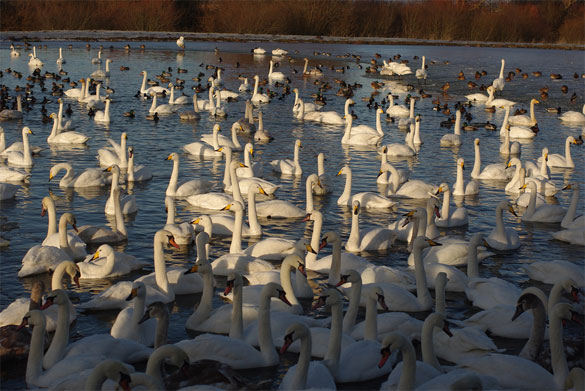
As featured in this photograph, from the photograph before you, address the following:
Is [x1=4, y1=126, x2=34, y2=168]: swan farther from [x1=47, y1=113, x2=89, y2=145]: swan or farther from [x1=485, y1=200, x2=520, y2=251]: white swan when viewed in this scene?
[x1=485, y1=200, x2=520, y2=251]: white swan

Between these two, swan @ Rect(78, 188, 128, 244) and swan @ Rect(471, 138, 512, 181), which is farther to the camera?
swan @ Rect(471, 138, 512, 181)

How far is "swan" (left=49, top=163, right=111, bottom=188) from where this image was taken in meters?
16.6

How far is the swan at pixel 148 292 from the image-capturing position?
392 inches

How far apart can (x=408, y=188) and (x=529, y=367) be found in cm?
908

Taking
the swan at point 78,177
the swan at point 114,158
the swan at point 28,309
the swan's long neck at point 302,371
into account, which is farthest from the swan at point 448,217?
the swan at point 114,158

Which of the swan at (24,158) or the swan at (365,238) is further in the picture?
the swan at (24,158)

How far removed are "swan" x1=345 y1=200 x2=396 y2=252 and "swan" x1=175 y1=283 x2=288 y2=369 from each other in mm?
4363

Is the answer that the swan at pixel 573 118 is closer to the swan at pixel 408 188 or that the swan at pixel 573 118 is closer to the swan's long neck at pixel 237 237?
the swan at pixel 408 188

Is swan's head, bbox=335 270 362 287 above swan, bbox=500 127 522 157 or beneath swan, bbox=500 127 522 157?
above

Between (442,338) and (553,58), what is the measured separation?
52.7 m

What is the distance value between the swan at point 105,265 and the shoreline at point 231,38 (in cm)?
5155

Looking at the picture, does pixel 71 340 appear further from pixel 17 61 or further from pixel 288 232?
pixel 17 61

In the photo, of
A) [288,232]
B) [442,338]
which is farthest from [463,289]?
[288,232]

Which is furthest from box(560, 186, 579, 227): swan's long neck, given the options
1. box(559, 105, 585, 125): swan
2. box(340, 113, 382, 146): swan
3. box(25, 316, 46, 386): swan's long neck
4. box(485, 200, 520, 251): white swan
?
box(559, 105, 585, 125): swan
